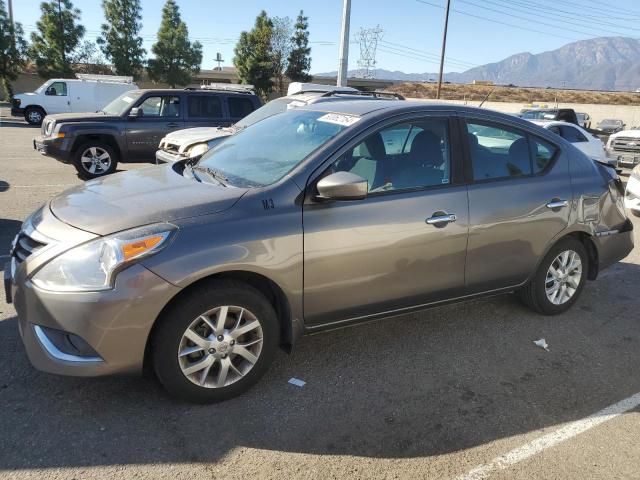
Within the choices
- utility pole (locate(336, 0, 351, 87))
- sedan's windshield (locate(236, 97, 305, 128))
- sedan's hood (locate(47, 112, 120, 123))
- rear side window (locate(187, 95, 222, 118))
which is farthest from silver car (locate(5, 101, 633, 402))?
utility pole (locate(336, 0, 351, 87))

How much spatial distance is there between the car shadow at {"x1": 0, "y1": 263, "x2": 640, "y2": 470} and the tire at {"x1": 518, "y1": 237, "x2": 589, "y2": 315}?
0.26 metres

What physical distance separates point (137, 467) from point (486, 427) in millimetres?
1889

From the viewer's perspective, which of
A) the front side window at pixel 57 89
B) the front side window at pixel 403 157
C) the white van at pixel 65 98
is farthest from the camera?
the front side window at pixel 57 89

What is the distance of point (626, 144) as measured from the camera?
1431 centimetres

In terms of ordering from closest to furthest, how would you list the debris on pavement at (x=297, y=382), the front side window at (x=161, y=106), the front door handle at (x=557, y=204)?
1. the debris on pavement at (x=297, y=382)
2. the front door handle at (x=557, y=204)
3. the front side window at (x=161, y=106)

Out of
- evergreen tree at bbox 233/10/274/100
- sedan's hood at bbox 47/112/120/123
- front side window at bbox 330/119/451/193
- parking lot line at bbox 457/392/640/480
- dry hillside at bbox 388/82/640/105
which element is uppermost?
evergreen tree at bbox 233/10/274/100

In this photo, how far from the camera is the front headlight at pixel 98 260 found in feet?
A: 8.71

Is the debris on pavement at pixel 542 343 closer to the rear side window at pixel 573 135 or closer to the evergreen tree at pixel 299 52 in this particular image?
the rear side window at pixel 573 135

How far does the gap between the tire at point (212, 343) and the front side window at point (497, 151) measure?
1.94 m

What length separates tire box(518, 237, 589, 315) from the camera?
4.40 m

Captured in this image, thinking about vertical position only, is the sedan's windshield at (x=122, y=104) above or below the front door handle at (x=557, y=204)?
above

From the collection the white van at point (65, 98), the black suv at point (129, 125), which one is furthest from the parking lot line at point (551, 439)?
the white van at point (65, 98)

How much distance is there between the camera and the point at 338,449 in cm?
275

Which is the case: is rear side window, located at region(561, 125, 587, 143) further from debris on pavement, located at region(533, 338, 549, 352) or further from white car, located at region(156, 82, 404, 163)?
debris on pavement, located at region(533, 338, 549, 352)
